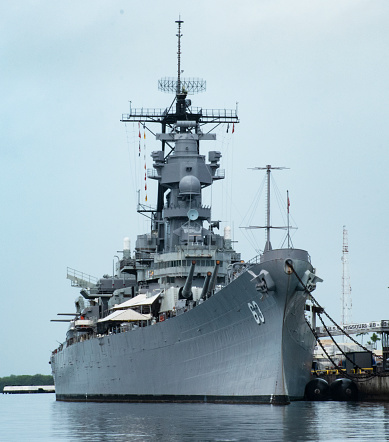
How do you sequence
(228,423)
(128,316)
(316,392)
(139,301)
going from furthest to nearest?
1. (139,301)
2. (128,316)
3. (316,392)
4. (228,423)

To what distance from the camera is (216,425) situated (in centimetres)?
2725

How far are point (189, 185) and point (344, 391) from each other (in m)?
13.1

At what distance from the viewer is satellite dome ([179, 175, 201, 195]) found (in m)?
47.2

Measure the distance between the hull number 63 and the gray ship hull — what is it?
0.13ft

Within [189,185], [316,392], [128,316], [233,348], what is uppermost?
[189,185]

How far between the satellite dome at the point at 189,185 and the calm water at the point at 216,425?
521 inches

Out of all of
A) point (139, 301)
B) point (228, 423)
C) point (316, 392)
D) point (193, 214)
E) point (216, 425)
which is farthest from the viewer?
point (193, 214)

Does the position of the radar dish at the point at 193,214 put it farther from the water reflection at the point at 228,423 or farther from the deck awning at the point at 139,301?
the water reflection at the point at 228,423

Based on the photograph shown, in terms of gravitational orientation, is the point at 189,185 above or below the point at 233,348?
above

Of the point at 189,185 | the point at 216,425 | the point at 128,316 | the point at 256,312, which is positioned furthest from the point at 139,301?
the point at 216,425

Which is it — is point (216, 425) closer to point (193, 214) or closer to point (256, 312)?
point (256, 312)

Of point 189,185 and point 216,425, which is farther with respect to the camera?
point 189,185

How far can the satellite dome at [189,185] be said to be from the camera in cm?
4719

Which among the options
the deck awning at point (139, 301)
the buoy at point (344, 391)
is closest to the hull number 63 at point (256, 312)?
the deck awning at point (139, 301)
